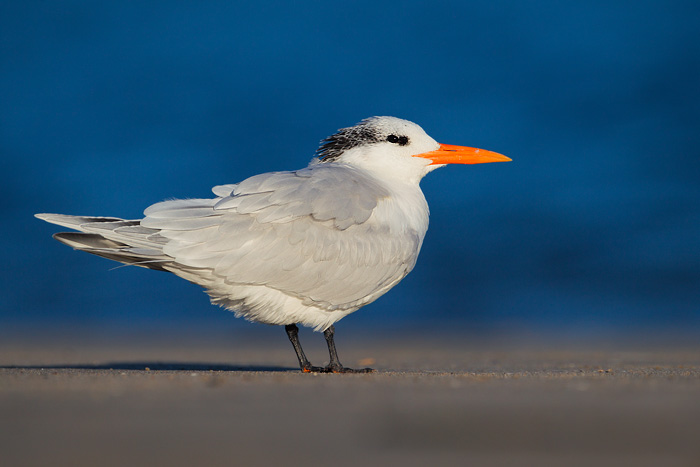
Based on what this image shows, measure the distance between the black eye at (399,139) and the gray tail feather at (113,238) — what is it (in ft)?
8.95

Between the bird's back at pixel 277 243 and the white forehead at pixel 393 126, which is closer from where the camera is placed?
the bird's back at pixel 277 243

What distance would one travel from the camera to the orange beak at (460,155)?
25.1 ft

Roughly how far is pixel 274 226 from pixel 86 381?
6.37 feet

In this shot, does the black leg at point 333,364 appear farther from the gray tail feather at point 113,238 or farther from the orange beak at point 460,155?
the orange beak at point 460,155

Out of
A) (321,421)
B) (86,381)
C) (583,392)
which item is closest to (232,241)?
(86,381)

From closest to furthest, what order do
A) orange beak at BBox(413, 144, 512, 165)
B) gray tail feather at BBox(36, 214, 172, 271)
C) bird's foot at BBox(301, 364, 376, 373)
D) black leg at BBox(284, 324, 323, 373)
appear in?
gray tail feather at BBox(36, 214, 172, 271), bird's foot at BBox(301, 364, 376, 373), black leg at BBox(284, 324, 323, 373), orange beak at BBox(413, 144, 512, 165)

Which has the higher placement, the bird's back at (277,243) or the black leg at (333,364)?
the bird's back at (277,243)

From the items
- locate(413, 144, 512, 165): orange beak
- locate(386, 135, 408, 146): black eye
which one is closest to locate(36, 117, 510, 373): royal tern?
locate(386, 135, 408, 146): black eye

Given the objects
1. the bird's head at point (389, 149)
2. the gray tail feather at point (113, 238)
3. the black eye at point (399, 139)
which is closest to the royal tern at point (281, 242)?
the gray tail feather at point (113, 238)

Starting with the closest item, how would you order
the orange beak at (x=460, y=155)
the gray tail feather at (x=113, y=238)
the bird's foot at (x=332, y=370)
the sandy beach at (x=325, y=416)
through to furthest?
the sandy beach at (x=325, y=416) → the gray tail feather at (x=113, y=238) → the bird's foot at (x=332, y=370) → the orange beak at (x=460, y=155)

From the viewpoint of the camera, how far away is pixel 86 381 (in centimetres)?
502

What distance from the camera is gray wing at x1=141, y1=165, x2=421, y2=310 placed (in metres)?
5.91

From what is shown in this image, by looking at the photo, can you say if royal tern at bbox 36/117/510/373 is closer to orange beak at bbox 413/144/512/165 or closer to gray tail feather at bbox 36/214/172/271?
gray tail feather at bbox 36/214/172/271

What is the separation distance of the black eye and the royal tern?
0.82 meters
